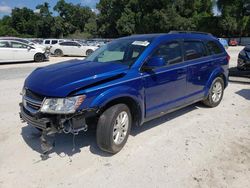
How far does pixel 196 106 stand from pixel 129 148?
9.29 feet

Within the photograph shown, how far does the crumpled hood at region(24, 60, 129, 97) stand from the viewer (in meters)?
3.93

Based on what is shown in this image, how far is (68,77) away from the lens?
163 inches

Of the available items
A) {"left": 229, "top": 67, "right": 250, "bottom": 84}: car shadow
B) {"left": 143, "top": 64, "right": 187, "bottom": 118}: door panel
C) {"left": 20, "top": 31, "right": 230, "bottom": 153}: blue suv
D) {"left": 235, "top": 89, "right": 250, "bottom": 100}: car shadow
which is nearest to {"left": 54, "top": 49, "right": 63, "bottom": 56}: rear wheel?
{"left": 229, "top": 67, "right": 250, "bottom": 84}: car shadow

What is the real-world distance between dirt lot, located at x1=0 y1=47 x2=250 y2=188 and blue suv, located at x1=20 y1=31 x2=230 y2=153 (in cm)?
38

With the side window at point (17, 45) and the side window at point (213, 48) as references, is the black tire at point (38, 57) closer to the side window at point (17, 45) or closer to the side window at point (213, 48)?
the side window at point (17, 45)

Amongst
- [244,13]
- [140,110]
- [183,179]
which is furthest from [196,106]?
[244,13]

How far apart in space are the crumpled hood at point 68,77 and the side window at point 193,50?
166 centimetres

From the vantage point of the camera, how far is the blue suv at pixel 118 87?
12.8 ft

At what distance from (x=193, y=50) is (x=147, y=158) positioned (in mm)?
2688

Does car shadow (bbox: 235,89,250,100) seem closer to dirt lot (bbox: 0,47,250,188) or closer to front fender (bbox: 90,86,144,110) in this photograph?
dirt lot (bbox: 0,47,250,188)

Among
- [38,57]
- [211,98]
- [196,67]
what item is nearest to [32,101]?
[196,67]

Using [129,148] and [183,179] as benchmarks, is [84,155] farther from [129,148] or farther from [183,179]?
[183,179]

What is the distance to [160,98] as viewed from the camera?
16.4ft

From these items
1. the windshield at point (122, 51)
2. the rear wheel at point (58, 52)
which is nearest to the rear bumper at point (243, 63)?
the windshield at point (122, 51)
